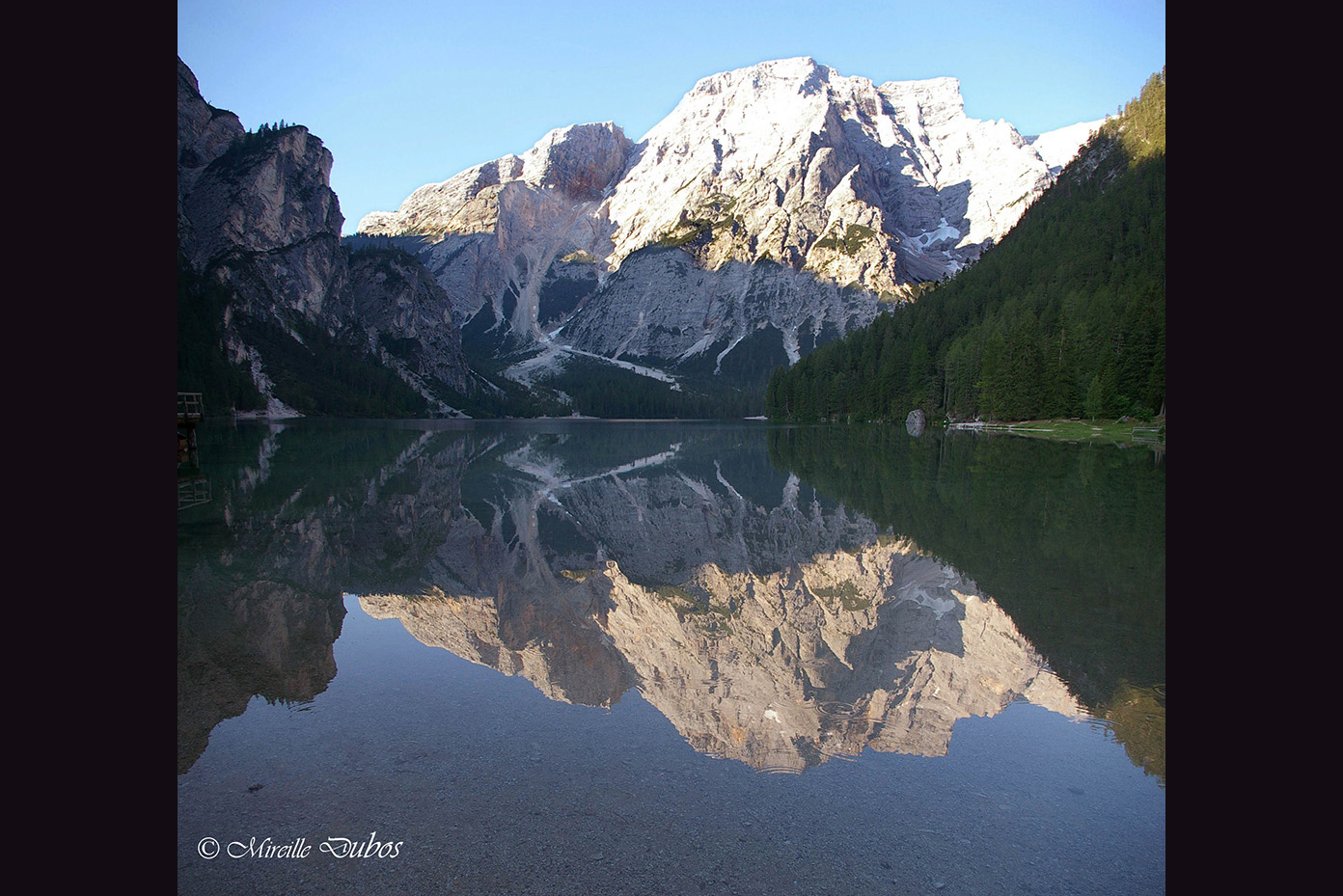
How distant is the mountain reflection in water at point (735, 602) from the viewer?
7676mm

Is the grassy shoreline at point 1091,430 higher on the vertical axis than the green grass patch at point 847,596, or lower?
higher

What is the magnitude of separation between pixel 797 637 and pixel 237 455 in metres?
43.9

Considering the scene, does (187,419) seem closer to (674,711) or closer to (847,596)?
(847,596)

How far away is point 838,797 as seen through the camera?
580 centimetres

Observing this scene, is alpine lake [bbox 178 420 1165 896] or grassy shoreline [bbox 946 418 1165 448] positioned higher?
grassy shoreline [bbox 946 418 1165 448]

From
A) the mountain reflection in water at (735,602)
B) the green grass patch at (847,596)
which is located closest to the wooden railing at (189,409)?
the mountain reflection in water at (735,602)

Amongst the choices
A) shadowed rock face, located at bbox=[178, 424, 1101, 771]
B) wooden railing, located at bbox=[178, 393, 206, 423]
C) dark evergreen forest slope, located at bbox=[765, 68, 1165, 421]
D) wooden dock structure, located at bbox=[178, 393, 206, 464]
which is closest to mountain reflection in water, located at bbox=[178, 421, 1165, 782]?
shadowed rock face, located at bbox=[178, 424, 1101, 771]

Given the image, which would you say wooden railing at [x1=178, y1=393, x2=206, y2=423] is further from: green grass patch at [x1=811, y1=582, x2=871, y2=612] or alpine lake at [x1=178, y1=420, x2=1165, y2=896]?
green grass patch at [x1=811, y1=582, x2=871, y2=612]

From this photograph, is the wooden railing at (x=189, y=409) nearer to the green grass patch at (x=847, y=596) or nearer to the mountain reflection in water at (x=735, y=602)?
the mountain reflection in water at (x=735, y=602)

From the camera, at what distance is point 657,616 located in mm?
11000

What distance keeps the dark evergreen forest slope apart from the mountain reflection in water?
51.0 meters

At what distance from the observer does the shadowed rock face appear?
762cm

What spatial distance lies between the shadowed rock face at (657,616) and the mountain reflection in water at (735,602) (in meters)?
0.05

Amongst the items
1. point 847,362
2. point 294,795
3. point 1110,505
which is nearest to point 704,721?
point 294,795
